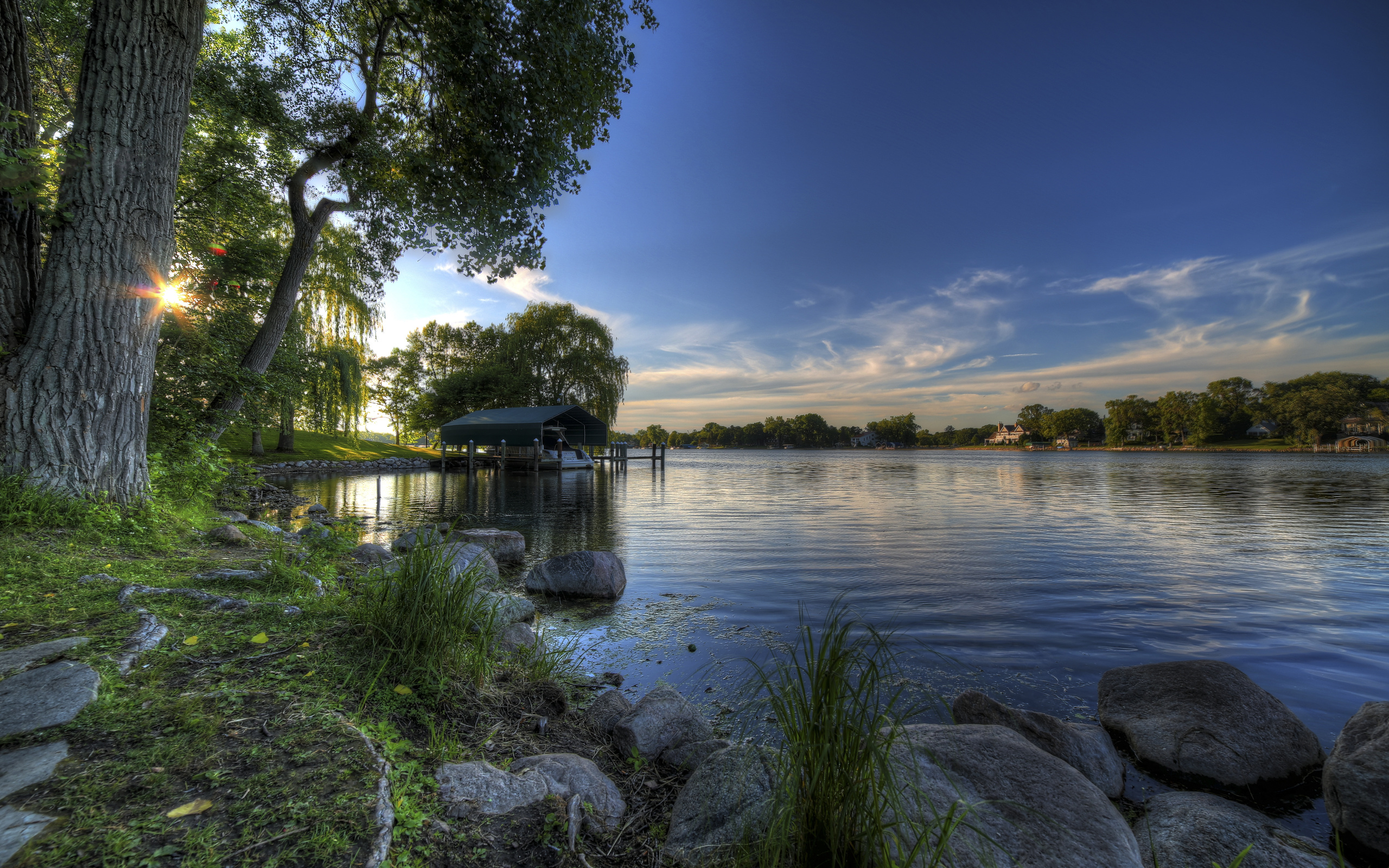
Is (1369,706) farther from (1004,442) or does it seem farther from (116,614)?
(1004,442)

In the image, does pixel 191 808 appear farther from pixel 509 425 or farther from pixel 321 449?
pixel 321 449

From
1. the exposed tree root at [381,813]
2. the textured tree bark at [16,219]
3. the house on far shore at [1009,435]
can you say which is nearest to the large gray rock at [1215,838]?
the exposed tree root at [381,813]

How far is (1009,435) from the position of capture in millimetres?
143875

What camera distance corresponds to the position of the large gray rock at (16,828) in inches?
53.0

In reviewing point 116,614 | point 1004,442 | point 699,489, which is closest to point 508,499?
point 699,489

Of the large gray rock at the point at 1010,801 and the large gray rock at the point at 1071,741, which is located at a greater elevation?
the large gray rock at the point at 1010,801

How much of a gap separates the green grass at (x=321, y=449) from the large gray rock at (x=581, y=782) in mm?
29902

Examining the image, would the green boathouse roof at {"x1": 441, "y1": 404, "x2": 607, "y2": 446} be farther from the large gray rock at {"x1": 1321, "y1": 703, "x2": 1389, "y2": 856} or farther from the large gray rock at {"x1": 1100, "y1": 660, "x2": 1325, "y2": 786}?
the large gray rock at {"x1": 1321, "y1": 703, "x2": 1389, "y2": 856}

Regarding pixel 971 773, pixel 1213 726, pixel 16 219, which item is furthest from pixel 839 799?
pixel 16 219

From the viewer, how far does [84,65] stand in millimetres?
5031

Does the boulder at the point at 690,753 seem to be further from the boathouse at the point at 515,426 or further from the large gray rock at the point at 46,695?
the boathouse at the point at 515,426

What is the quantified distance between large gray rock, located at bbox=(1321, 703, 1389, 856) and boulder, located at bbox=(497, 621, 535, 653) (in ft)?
15.4

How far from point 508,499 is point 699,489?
28.9 ft

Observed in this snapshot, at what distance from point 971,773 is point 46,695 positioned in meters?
3.78
